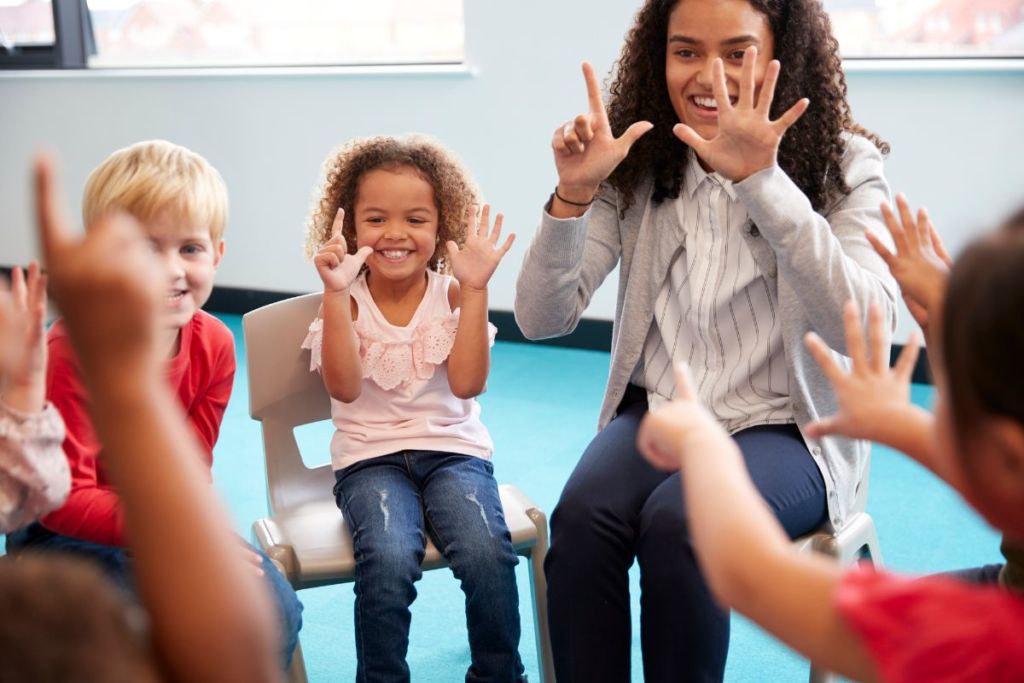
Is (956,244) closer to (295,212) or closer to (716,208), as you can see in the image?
(716,208)

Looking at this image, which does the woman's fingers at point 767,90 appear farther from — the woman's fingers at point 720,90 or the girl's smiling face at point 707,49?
the girl's smiling face at point 707,49

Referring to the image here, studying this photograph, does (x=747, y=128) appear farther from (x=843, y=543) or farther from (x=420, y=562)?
(x=420, y=562)

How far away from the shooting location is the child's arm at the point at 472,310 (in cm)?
180

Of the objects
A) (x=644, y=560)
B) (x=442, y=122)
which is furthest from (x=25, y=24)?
(x=644, y=560)

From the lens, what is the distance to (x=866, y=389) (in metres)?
1.08

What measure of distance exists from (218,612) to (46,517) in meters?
0.92

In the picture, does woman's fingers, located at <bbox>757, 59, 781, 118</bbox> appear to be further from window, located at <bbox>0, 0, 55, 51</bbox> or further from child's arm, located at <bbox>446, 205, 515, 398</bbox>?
window, located at <bbox>0, 0, 55, 51</bbox>

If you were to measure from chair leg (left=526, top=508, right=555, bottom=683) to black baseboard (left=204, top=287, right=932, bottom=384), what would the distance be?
2.14 m

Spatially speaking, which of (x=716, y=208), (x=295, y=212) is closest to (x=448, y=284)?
(x=716, y=208)

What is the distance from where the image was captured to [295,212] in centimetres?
438

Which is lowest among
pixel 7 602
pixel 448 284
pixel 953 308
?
pixel 448 284

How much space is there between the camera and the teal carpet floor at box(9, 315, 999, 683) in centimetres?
206

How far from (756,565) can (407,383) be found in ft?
3.45

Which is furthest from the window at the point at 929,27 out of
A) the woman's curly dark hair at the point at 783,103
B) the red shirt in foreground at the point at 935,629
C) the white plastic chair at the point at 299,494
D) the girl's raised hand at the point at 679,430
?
the red shirt in foreground at the point at 935,629
